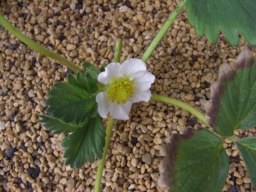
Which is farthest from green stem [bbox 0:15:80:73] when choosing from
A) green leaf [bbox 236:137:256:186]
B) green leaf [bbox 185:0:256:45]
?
green leaf [bbox 236:137:256:186]

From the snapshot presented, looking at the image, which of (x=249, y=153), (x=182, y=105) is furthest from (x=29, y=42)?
(x=249, y=153)

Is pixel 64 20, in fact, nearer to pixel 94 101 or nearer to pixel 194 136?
pixel 94 101

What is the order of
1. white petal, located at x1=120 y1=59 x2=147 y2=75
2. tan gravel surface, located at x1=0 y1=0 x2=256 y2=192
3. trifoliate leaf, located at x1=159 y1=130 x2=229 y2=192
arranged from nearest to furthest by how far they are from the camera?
1. trifoliate leaf, located at x1=159 y1=130 x2=229 y2=192
2. white petal, located at x1=120 y1=59 x2=147 y2=75
3. tan gravel surface, located at x1=0 y1=0 x2=256 y2=192

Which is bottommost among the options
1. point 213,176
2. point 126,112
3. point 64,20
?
point 213,176

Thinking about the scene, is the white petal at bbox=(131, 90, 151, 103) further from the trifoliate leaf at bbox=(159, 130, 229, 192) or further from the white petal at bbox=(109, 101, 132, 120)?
the trifoliate leaf at bbox=(159, 130, 229, 192)

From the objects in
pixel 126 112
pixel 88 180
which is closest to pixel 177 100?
pixel 126 112

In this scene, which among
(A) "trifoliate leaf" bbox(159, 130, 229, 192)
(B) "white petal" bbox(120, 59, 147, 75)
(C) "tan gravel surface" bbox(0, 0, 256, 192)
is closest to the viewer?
(A) "trifoliate leaf" bbox(159, 130, 229, 192)

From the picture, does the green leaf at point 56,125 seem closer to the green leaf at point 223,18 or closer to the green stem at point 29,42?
the green stem at point 29,42
